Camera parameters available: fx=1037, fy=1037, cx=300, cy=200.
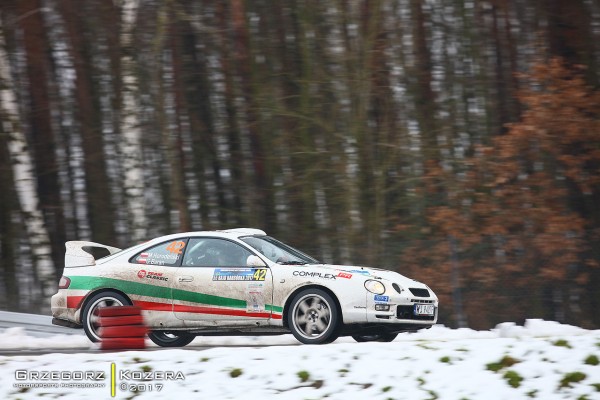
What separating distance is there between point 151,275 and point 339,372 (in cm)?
385

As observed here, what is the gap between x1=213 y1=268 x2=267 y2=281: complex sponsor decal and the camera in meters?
12.1

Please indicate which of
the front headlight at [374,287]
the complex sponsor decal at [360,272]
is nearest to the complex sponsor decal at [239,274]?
the complex sponsor decal at [360,272]

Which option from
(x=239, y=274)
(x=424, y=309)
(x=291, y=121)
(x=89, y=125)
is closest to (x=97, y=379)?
(x=239, y=274)

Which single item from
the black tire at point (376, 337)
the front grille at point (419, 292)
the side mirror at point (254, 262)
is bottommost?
the black tire at point (376, 337)

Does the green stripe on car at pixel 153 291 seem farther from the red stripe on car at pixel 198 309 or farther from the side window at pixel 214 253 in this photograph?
the side window at pixel 214 253

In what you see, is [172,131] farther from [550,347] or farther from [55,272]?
Result: [550,347]

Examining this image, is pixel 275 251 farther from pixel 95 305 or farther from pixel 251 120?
pixel 251 120

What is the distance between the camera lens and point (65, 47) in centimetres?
2209

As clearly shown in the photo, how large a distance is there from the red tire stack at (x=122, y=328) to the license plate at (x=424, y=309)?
10.7ft

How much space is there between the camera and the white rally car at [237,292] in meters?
11.7

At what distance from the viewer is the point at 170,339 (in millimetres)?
13453

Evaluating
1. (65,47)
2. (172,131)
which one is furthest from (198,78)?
(65,47)

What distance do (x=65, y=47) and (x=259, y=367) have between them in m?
14.0

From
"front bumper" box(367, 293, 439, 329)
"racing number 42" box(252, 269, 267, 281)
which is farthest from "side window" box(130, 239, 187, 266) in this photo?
"front bumper" box(367, 293, 439, 329)
